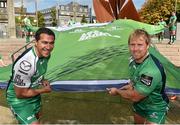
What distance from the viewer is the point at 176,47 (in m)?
15.4

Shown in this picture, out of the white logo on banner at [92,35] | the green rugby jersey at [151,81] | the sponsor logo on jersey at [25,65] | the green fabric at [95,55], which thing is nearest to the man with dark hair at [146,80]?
the green rugby jersey at [151,81]

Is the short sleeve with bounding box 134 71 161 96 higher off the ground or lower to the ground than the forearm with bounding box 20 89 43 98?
higher

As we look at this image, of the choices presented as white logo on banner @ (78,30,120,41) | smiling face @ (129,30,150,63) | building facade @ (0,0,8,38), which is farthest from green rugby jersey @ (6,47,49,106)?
building facade @ (0,0,8,38)

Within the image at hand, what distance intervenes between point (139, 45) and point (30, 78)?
1.22 metres

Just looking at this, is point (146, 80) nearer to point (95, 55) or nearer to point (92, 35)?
point (95, 55)

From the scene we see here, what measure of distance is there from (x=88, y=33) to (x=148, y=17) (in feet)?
164

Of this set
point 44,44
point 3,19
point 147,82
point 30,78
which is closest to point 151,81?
point 147,82

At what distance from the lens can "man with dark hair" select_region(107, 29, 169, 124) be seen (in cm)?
311

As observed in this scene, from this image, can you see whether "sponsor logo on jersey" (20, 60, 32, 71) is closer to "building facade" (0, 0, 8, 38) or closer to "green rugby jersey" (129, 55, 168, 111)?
"green rugby jersey" (129, 55, 168, 111)

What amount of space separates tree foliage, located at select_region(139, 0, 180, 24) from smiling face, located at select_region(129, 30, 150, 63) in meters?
51.6

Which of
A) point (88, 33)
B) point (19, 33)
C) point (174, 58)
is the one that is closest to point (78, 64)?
point (88, 33)

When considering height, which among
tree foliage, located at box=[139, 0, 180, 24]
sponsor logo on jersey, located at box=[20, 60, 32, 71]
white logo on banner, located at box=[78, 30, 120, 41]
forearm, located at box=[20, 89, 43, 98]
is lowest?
forearm, located at box=[20, 89, 43, 98]

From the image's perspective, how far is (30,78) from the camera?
11.2ft

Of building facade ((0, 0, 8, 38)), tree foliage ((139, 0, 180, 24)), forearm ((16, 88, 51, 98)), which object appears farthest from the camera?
tree foliage ((139, 0, 180, 24))
